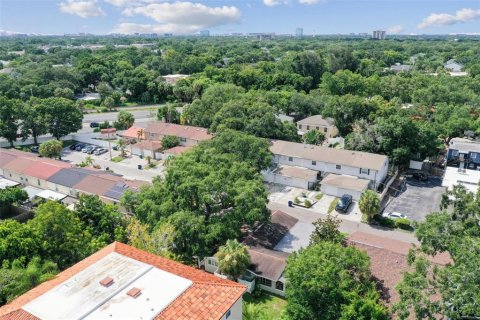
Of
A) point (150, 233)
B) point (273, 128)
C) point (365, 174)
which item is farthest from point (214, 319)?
point (273, 128)

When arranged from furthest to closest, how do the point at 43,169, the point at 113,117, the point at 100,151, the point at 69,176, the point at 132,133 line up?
the point at 113,117 → the point at 132,133 → the point at 100,151 → the point at 43,169 → the point at 69,176

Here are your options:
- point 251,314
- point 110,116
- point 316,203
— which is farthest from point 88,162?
point 251,314

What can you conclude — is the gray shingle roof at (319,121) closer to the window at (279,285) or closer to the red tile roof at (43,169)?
the red tile roof at (43,169)

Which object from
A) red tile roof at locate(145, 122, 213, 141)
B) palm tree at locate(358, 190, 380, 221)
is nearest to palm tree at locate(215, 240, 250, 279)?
palm tree at locate(358, 190, 380, 221)

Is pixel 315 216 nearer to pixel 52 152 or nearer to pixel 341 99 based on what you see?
pixel 341 99

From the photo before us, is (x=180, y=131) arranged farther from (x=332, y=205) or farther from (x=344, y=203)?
(x=344, y=203)

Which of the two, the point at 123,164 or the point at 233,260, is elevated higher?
the point at 233,260

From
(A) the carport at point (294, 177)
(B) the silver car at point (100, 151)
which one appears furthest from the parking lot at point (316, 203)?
(B) the silver car at point (100, 151)

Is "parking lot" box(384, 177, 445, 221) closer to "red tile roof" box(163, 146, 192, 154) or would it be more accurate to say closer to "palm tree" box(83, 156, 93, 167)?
"red tile roof" box(163, 146, 192, 154)
